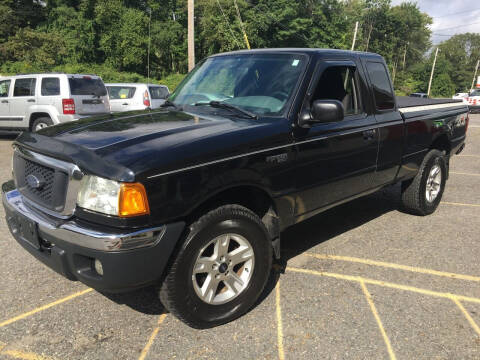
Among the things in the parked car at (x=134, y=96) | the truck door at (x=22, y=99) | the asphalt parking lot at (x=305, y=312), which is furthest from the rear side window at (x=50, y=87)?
the asphalt parking lot at (x=305, y=312)

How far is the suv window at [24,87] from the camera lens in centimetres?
1065

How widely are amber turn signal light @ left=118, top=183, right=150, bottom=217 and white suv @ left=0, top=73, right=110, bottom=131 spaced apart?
869 centimetres

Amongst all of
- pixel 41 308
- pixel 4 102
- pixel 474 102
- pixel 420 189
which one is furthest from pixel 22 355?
pixel 474 102

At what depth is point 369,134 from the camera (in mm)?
3854

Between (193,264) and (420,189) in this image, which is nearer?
(193,264)

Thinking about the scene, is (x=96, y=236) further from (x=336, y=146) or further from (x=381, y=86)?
(x=381, y=86)

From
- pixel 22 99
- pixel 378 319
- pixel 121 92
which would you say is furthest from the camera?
pixel 121 92

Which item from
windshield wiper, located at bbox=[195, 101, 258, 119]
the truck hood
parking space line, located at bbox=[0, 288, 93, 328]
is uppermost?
windshield wiper, located at bbox=[195, 101, 258, 119]

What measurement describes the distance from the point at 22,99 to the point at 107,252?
405 inches

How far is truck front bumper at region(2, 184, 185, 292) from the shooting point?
2.23m

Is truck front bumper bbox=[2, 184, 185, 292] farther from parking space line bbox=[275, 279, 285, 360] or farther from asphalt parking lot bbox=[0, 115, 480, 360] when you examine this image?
parking space line bbox=[275, 279, 285, 360]

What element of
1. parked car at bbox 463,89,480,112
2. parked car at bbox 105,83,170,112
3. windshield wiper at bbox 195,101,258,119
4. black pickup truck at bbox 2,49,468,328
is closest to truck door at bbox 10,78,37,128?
parked car at bbox 105,83,170,112

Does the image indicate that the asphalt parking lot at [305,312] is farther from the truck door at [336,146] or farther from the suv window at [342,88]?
the suv window at [342,88]

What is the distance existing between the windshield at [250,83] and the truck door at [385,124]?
111 centimetres
